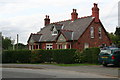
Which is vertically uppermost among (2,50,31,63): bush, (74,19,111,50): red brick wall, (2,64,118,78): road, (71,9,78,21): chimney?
(71,9,78,21): chimney

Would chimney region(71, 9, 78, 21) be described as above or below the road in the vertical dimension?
above

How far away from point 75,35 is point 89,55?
11077 mm

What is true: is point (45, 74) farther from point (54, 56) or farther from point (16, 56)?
point (16, 56)

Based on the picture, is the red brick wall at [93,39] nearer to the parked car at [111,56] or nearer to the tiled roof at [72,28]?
the tiled roof at [72,28]

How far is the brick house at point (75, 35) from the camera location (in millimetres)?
35062

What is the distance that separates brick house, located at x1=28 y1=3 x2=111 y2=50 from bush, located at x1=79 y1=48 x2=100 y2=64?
905 centimetres

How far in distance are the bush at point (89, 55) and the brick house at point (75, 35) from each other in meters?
9.05

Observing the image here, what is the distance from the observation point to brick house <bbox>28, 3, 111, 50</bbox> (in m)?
35.1

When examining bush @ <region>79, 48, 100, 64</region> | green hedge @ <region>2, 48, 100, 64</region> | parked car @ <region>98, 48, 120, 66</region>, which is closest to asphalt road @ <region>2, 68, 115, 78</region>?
parked car @ <region>98, 48, 120, 66</region>

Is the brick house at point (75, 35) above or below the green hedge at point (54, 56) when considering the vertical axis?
above

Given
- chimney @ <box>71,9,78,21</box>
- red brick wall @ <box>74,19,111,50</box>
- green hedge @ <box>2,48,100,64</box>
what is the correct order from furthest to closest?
chimney @ <box>71,9,78,21</box>
red brick wall @ <box>74,19,111,50</box>
green hedge @ <box>2,48,100,64</box>

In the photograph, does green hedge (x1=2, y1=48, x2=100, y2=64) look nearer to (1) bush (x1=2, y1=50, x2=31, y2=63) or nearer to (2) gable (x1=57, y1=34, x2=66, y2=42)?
(1) bush (x1=2, y1=50, x2=31, y2=63)

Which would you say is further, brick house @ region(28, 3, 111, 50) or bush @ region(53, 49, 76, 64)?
brick house @ region(28, 3, 111, 50)

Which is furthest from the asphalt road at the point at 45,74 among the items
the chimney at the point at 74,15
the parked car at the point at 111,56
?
the chimney at the point at 74,15
